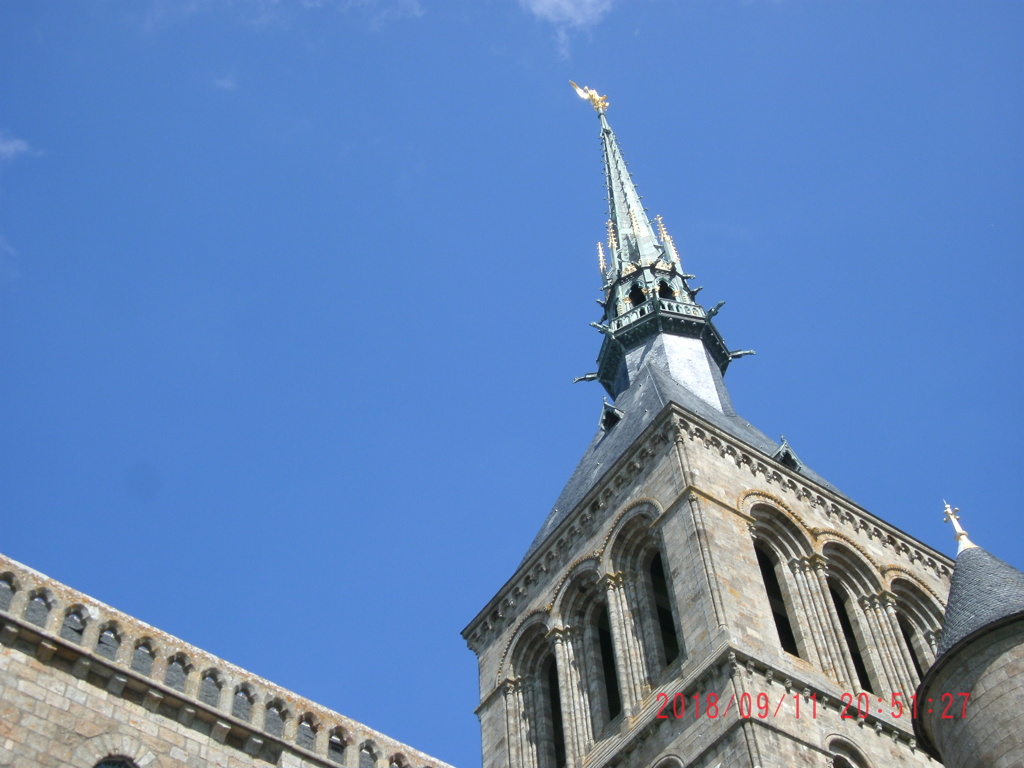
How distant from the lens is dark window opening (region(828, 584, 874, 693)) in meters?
24.4

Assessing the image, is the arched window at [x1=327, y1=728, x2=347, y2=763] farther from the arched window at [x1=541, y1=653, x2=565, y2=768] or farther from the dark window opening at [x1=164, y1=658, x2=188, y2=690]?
the arched window at [x1=541, y1=653, x2=565, y2=768]

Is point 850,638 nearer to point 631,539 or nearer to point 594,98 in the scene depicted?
point 631,539

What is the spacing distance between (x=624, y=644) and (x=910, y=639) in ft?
19.9

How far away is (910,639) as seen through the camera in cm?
2672

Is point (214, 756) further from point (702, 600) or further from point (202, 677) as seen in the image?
point (702, 600)

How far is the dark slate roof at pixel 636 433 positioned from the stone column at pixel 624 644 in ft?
10.3

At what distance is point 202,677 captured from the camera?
17.1 meters

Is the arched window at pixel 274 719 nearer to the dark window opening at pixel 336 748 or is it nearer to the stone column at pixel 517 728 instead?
the dark window opening at pixel 336 748

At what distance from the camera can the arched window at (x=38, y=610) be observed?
1605cm

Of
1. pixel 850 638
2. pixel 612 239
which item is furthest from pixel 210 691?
pixel 612 239

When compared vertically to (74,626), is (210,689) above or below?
below

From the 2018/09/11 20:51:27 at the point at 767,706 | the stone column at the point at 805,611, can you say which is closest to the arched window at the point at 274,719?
the 2018/09/11 20:51:27 at the point at 767,706

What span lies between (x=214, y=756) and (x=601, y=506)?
12583 mm

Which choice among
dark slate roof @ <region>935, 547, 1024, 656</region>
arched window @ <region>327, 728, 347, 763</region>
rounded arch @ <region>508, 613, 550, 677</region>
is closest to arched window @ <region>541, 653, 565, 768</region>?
rounded arch @ <region>508, 613, 550, 677</region>
